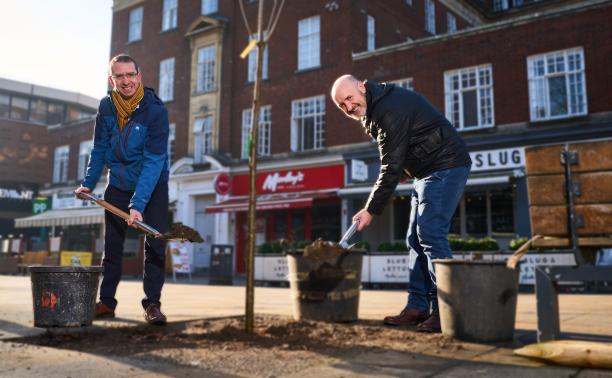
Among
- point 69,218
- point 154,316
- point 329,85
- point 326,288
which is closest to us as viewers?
point 154,316

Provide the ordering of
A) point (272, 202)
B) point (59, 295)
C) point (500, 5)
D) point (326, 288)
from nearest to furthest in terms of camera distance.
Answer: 1. point (59, 295)
2. point (326, 288)
3. point (272, 202)
4. point (500, 5)

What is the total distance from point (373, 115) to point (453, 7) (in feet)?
80.2

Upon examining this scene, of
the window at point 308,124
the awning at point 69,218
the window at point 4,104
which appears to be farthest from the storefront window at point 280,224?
the window at point 4,104

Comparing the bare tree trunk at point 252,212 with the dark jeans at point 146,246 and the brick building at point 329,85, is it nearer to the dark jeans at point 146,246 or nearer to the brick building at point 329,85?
the dark jeans at point 146,246

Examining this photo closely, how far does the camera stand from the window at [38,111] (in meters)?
37.6

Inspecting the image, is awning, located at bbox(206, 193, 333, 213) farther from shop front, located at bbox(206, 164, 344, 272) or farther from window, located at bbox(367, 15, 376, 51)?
window, located at bbox(367, 15, 376, 51)

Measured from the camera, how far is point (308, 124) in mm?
20500

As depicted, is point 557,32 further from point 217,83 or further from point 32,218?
point 32,218

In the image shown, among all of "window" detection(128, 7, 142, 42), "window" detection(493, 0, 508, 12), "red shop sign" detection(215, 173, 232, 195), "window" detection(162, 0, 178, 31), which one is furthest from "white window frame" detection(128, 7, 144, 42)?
"window" detection(493, 0, 508, 12)

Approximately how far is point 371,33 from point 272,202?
24.8 ft

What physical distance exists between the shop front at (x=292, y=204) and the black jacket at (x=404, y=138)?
14.7m

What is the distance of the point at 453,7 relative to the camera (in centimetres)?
2573

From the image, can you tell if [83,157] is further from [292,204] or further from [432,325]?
[432,325]

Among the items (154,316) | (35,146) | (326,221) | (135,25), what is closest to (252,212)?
(154,316)
